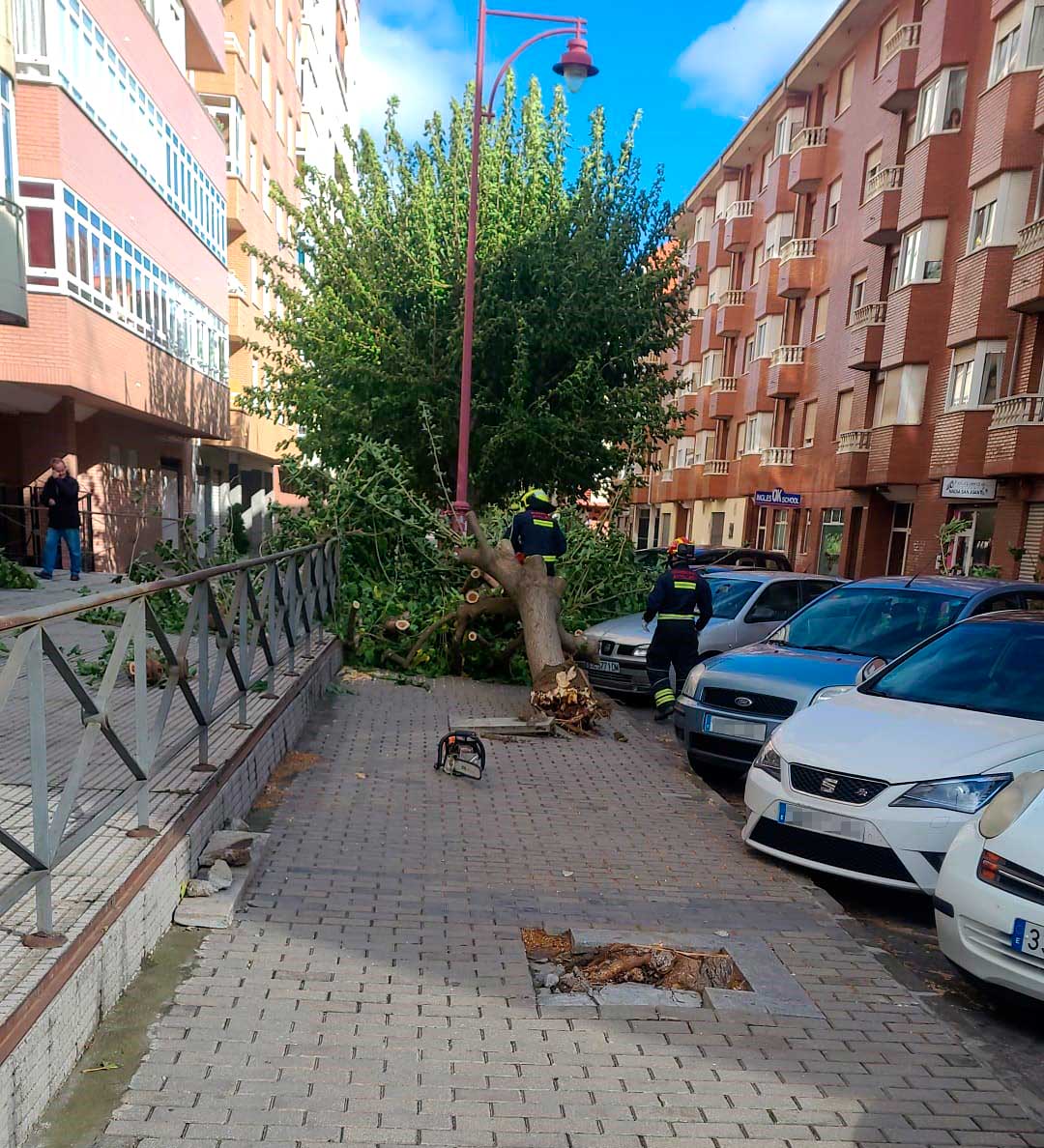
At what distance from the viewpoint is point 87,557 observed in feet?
56.1

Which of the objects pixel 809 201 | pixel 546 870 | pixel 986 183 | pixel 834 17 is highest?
pixel 834 17

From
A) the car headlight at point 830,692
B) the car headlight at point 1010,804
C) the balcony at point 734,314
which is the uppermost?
the balcony at point 734,314

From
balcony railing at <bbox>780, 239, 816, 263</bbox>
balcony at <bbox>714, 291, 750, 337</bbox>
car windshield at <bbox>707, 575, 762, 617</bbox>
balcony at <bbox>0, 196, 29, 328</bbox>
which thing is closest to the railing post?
car windshield at <bbox>707, 575, 762, 617</bbox>

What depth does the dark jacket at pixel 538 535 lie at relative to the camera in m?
9.73

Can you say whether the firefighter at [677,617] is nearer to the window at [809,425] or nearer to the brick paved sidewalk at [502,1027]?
the brick paved sidewalk at [502,1027]

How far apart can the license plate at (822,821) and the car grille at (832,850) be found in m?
0.02

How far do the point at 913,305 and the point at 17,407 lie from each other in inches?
825

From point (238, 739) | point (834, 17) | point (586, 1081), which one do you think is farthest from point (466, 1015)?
point (834, 17)

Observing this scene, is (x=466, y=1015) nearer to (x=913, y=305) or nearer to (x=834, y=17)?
(x=913, y=305)

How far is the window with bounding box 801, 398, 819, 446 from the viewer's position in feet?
99.7

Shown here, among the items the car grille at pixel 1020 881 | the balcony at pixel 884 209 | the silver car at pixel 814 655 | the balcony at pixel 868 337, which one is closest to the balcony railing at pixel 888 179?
the balcony at pixel 884 209

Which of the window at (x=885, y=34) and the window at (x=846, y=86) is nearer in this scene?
the window at (x=885, y=34)

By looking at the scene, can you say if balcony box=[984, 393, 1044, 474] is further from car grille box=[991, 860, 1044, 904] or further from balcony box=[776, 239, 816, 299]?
car grille box=[991, 860, 1044, 904]

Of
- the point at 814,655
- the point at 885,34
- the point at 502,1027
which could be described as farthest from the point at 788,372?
the point at 502,1027
